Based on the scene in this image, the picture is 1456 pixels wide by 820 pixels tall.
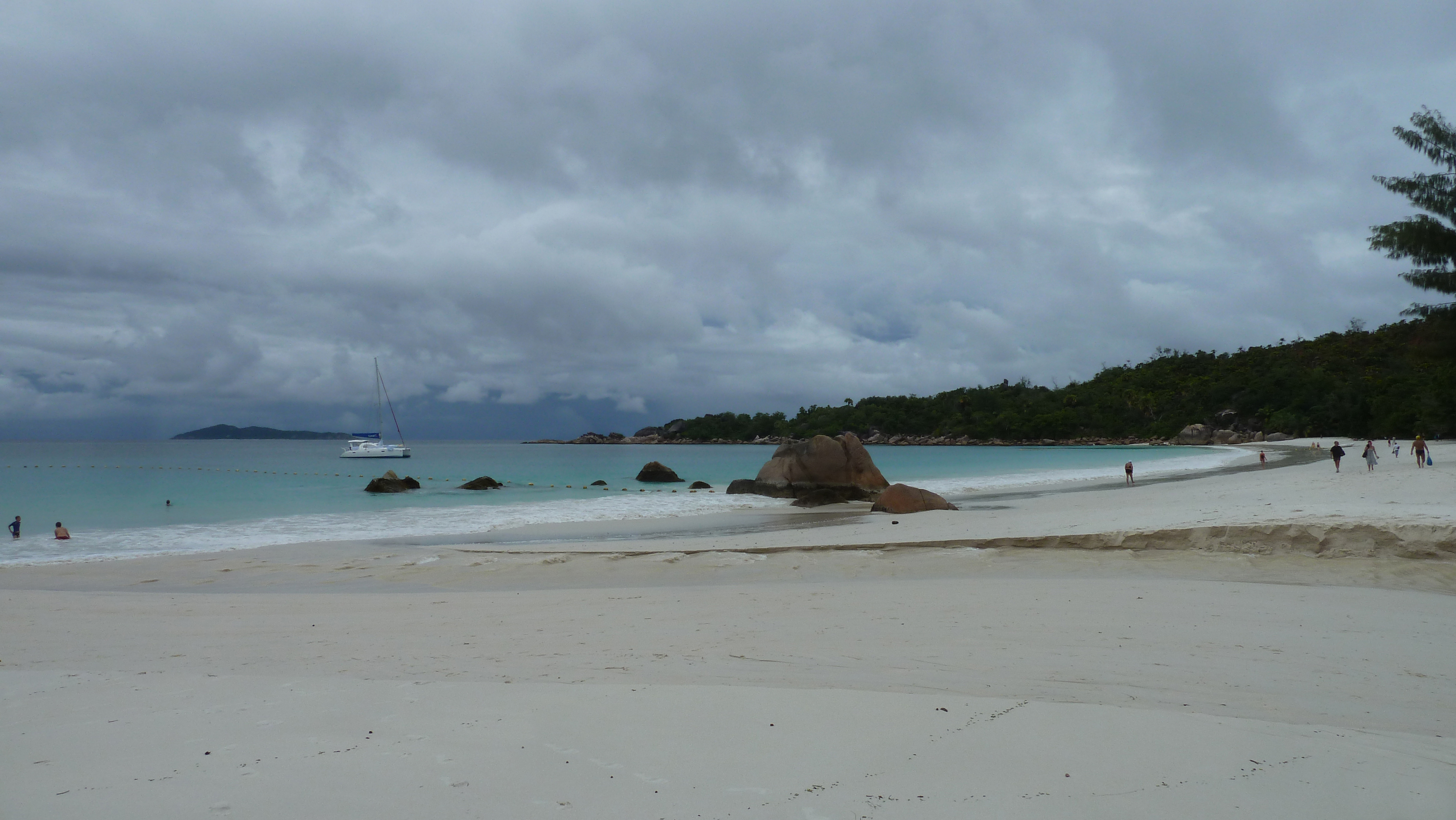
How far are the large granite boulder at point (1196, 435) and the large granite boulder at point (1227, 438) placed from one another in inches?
42.0

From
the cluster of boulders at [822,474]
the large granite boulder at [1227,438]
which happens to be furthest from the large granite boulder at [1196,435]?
the cluster of boulders at [822,474]

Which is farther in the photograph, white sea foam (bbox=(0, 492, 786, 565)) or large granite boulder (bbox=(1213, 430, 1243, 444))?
large granite boulder (bbox=(1213, 430, 1243, 444))

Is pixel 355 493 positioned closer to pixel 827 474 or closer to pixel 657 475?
pixel 657 475

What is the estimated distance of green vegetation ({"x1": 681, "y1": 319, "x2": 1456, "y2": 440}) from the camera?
7106 cm

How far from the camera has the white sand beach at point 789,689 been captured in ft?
11.2

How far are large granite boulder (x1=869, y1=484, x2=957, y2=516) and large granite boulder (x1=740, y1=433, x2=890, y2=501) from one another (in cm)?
320

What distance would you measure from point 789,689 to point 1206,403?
124m

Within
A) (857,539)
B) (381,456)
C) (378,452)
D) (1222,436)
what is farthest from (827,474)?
(1222,436)

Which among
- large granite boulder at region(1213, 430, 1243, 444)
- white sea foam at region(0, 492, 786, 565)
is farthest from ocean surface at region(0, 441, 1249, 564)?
large granite boulder at region(1213, 430, 1243, 444)

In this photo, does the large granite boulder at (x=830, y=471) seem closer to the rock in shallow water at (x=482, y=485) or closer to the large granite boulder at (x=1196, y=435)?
the rock in shallow water at (x=482, y=485)

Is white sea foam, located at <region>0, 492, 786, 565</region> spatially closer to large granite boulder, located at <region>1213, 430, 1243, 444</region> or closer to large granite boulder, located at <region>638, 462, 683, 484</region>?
large granite boulder, located at <region>638, 462, 683, 484</region>

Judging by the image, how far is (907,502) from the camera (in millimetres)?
21328

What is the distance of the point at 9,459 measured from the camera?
8175 cm

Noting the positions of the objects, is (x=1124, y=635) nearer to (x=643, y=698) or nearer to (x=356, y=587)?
(x=643, y=698)
